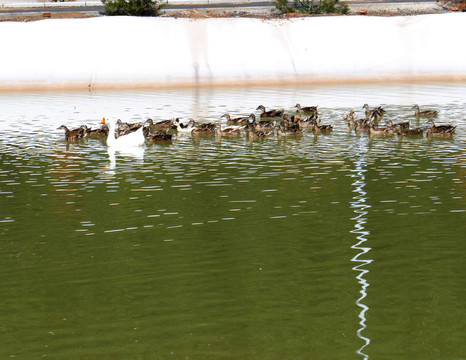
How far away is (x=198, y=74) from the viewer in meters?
66.2

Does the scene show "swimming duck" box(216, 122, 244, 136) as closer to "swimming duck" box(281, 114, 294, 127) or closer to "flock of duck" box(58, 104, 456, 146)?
"flock of duck" box(58, 104, 456, 146)

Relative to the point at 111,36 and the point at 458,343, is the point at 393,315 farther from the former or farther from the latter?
the point at 111,36

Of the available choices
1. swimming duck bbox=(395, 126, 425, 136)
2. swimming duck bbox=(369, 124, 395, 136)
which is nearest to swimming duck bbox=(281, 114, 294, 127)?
swimming duck bbox=(369, 124, 395, 136)

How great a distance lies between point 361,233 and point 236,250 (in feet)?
10.6

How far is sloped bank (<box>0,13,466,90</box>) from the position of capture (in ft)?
218

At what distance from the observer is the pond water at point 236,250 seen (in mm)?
15070

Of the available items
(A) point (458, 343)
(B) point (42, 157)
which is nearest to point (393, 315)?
(A) point (458, 343)

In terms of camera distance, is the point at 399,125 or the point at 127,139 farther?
the point at 399,125

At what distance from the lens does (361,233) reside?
2150cm

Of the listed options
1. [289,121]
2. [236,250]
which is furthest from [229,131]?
[236,250]

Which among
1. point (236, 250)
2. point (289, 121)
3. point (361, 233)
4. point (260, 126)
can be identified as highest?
point (289, 121)

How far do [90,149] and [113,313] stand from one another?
2159 centimetres

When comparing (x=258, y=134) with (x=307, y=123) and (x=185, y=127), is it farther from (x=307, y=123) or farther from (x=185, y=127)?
(x=185, y=127)

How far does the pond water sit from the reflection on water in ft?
0.19
